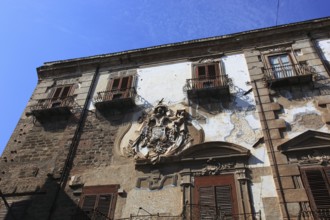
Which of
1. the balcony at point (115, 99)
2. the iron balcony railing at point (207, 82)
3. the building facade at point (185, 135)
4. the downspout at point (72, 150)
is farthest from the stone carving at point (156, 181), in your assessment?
the iron balcony railing at point (207, 82)

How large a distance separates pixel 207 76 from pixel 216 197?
6013 mm

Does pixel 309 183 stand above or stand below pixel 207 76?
below

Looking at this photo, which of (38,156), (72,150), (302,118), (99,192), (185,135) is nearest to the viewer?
(99,192)

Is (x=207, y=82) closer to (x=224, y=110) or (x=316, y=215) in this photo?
(x=224, y=110)

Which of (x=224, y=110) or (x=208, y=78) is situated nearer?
(x=224, y=110)

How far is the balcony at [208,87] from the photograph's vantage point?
42.2 ft

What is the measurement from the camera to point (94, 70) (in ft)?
54.0

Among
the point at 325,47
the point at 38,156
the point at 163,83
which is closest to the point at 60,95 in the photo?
the point at 38,156

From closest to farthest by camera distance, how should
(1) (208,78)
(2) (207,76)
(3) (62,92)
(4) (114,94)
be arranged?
1. (1) (208,78)
2. (2) (207,76)
3. (4) (114,94)
4. (3) (62,92)

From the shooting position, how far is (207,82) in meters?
13.8

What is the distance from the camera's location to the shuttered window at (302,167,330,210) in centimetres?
889

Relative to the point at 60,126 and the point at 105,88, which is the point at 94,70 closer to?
the point at 105,88

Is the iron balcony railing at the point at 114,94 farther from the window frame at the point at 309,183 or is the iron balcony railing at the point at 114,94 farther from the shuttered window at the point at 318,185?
the shuttered window at the point at 318,185

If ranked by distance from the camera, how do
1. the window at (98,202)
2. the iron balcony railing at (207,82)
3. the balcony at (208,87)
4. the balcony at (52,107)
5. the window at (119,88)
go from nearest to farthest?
the window at (98,202) → the balcony at (208,87) → the iron balcony railing at (207,82) → the balcony at (52,107) → the window at (119,88)
